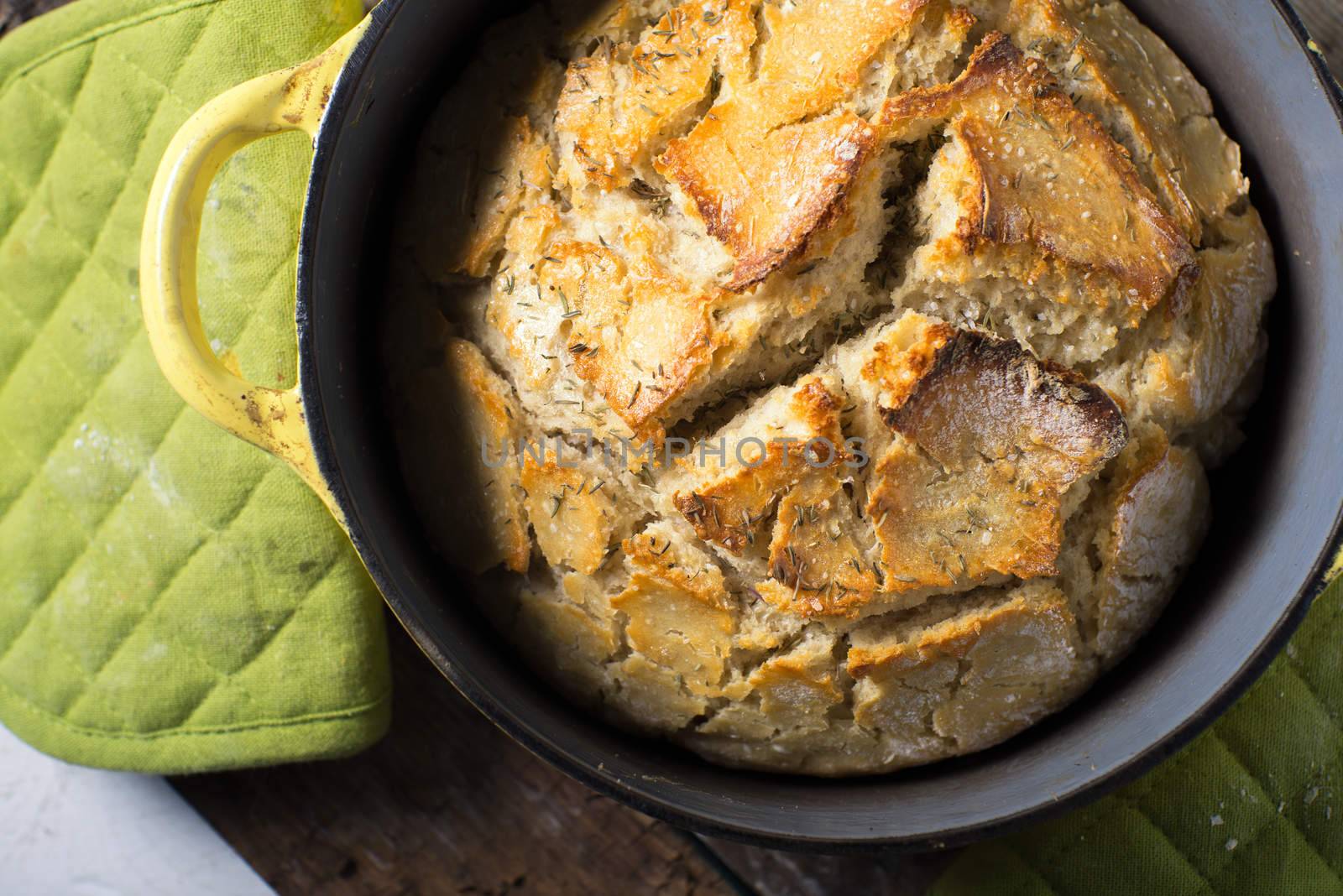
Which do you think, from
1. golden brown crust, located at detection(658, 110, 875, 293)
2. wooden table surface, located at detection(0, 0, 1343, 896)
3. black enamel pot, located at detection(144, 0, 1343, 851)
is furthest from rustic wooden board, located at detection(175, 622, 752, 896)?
golden brown crust, located at detection(658, 110, 875, 293)

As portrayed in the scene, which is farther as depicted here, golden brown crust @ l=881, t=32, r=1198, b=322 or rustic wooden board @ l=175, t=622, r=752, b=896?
rustic wooden board @ l=175, t=622, r=752, b=896

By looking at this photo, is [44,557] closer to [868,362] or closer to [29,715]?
[29,715]

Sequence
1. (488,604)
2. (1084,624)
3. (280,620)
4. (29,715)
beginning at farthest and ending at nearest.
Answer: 1. (29,715)
2. (280,620)
3. (488,604)
4. (1084,624)

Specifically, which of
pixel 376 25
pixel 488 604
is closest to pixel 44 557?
pixel 488 604

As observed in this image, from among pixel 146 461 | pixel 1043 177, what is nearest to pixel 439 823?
pixel 146 461

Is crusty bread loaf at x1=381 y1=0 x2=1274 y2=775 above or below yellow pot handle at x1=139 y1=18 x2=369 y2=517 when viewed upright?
below

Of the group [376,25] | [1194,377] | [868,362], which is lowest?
[1194,377]

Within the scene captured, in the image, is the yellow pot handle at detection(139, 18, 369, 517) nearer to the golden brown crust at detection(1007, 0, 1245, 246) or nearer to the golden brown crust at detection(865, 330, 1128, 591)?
the golden brown crust at detection(865, 330, 1128, 591)
